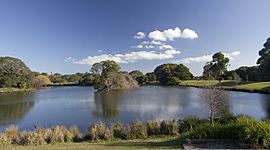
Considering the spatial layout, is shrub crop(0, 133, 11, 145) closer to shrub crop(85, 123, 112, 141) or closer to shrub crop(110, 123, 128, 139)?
shrub crop(85, 123, 112, 141)

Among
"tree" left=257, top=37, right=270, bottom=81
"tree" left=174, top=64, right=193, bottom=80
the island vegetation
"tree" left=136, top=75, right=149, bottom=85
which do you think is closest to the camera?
the island vegetation

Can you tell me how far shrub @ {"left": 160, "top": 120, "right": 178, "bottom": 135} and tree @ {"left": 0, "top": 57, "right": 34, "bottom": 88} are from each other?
64.4m

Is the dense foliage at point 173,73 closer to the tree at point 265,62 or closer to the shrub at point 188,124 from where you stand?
the tree at point 265,62

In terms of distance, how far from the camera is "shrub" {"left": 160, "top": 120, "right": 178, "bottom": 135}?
42.4 feet

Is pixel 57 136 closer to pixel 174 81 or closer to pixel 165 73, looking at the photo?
pixel 174 81

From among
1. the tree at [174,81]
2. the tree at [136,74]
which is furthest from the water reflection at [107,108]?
the tree at [136,74]

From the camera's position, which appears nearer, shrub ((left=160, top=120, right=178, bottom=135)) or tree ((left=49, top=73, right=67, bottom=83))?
shrub ((left=160, top=120, right=178, bottom=135))

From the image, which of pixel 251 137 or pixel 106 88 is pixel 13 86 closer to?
pixel 106 88

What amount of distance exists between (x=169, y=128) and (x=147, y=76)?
7757cm

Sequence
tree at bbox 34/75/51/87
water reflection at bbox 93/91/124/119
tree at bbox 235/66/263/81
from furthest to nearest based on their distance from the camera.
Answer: tree at bbox 34/75/51/87
tree at bbox 235/66/263/81
water reflection at bbox 93/91/124/119

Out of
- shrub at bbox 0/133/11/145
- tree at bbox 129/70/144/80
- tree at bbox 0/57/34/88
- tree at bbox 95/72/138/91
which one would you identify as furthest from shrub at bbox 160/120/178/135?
tree at bbox 129/70/144/80

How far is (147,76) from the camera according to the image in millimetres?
90562

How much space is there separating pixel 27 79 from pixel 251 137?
7591 centimetres

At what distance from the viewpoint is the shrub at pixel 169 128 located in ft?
42.4
